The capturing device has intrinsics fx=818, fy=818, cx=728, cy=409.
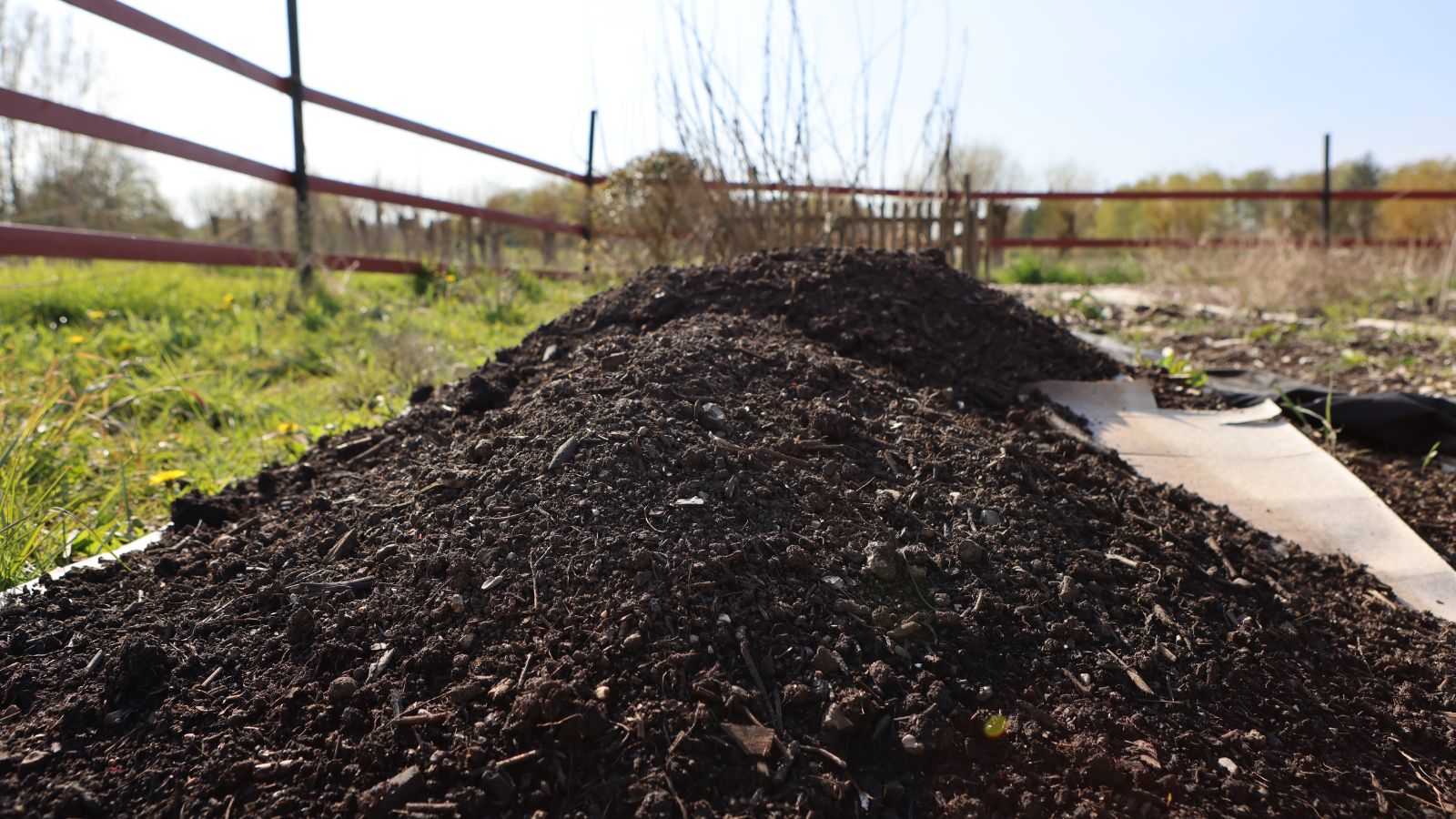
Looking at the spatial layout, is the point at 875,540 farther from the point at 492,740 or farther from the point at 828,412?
the point at 492,740

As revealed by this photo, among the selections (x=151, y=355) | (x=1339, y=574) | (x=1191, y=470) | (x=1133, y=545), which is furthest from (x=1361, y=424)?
(x=151, y=355)

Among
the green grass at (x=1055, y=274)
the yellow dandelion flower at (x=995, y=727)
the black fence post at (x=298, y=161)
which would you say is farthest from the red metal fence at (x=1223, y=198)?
the yellow dandelion flower at (x=995, y=727)

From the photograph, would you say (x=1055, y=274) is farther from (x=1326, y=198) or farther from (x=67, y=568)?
(x=67, y=568)

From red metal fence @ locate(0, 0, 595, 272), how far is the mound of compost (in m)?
2.71

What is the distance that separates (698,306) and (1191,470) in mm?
1772

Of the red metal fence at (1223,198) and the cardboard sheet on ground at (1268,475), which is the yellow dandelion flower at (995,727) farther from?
the red metal fence at (1223,198)

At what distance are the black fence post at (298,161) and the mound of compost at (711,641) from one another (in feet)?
12.8

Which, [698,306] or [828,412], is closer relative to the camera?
[828,412]

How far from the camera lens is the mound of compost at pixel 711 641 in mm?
1169

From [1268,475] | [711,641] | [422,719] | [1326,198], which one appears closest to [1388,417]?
[1268,475]

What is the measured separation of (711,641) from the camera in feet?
4.37

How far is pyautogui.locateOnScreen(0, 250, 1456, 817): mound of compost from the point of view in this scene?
3.84 feet

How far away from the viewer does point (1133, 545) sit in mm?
1812

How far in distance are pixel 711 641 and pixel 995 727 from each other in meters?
0.46
